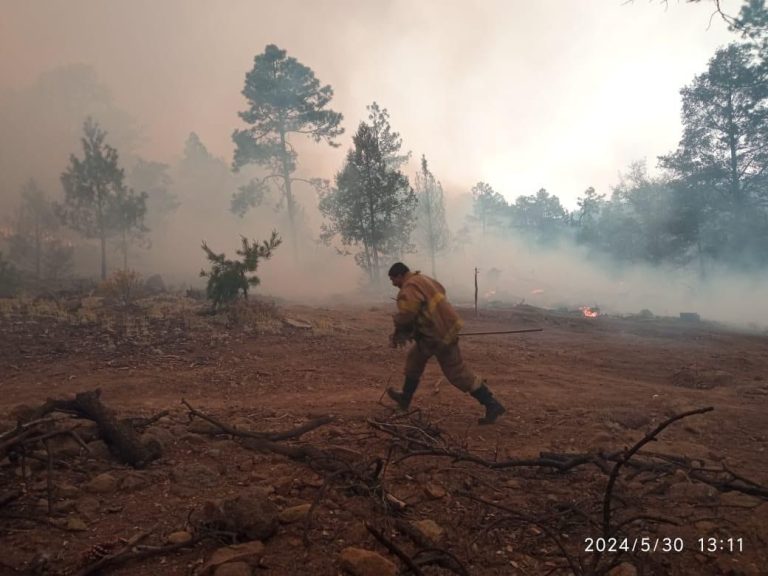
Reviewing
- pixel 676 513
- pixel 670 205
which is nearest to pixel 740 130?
pixel 670 205

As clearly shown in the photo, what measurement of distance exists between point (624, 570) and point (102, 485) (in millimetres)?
2886

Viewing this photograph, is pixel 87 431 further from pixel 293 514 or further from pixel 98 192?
pixel 98 192

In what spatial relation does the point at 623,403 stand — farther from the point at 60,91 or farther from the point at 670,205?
the point at 60,91

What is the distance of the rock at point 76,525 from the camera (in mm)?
2275

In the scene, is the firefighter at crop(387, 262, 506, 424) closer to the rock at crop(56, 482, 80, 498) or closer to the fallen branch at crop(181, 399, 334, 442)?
the fallen branch at crop(181, 399, 334, 442)

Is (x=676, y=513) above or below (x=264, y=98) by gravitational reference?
below

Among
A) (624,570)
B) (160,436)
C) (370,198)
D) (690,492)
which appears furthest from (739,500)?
(370,198)

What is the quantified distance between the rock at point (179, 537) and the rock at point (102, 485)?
2.51 ft

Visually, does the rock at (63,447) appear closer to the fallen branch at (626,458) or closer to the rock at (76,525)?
the rock at (76,525)

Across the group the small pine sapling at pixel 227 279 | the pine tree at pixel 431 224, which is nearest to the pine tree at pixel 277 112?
the pine tree at pixel 431 224

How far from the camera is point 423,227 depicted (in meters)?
41.2

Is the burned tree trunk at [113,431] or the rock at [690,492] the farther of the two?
the burned tree trunk at [113,431]

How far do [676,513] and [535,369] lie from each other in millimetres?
4754

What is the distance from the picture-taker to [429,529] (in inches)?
96.5
